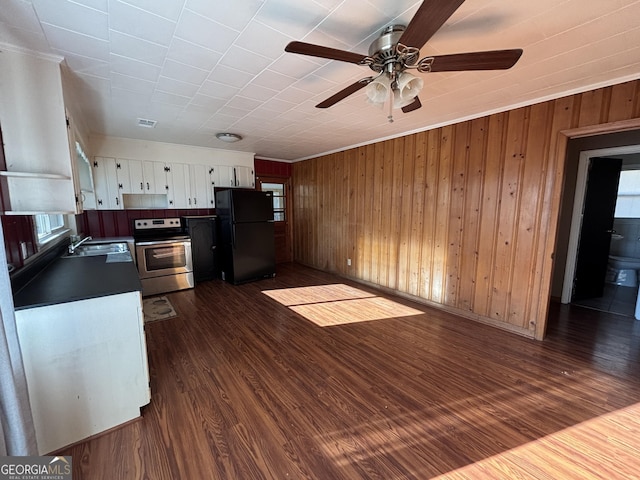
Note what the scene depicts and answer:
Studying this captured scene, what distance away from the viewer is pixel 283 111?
9.78 ft

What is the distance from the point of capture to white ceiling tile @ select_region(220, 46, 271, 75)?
184cm

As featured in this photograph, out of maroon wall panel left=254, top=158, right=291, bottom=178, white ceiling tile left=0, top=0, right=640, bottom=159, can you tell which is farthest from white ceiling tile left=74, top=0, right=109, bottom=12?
maroon wall panel left=254, top=158, right=291, bottom=178

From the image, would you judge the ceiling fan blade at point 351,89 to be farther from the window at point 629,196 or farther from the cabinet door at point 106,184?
the window at point 629,196

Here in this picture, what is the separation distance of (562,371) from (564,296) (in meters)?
2.19

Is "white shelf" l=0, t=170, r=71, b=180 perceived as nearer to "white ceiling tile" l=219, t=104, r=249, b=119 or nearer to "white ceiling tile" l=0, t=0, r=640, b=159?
"white ceiling tile" l=0, t=0, r=640, b=159

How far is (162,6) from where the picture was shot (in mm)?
1411

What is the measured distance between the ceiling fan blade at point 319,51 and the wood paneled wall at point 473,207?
7.64 feet

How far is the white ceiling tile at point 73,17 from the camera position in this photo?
1.40m

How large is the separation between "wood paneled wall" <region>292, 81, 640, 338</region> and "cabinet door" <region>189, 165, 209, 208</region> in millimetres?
2544

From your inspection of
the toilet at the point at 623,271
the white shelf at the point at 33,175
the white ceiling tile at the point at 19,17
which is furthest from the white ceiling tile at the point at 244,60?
the toilet at the point at 623,271

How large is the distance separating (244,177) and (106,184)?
222cm

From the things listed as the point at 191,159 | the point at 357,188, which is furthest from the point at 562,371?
the point at 191,159

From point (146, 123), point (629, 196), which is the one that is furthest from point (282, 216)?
point (629, 196)

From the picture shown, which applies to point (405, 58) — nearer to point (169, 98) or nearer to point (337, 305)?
point (169, 98)
